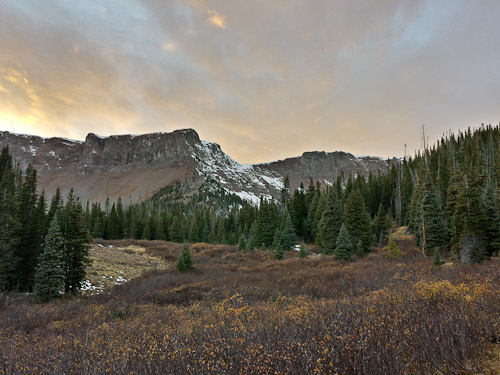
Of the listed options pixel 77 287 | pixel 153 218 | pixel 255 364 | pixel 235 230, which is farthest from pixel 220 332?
pixel 153 218

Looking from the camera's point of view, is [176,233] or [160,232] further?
[160,232]

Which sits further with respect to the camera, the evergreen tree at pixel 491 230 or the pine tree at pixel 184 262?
the pine tree at pixel 184 262

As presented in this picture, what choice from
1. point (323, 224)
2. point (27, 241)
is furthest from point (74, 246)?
point (323, 224)

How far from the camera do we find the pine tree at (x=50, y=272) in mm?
19203

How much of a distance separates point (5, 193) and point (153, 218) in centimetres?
5789

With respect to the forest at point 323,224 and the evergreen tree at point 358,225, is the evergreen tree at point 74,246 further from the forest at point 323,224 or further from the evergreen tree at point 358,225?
the evergreen tree at point 358,225

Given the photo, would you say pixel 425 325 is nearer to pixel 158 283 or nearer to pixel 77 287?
pixel 158 283

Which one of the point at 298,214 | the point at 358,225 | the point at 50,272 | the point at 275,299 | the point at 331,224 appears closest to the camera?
the point at 275,299

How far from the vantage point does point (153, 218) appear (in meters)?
79.1

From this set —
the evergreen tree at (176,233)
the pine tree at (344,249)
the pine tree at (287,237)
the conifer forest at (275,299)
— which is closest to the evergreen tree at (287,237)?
the pine tree at (287,237)

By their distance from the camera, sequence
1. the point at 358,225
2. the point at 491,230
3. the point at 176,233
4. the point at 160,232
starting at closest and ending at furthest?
the point at 491,230 < the point at 358,225 < the point at 176,233 < the point at 160,232

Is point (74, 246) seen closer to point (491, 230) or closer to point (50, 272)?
point (50, 272)

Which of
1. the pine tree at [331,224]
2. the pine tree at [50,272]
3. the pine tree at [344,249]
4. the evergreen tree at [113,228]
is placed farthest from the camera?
the evergreen tree at [113,228]

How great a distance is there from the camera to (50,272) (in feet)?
65.3
